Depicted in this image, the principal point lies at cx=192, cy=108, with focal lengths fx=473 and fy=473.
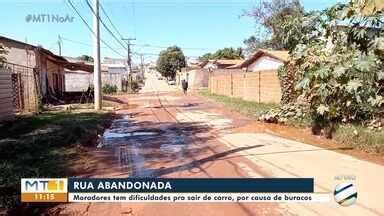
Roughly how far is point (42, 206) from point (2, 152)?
418 centimetres

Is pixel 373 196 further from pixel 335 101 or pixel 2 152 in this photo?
pixel 2 152

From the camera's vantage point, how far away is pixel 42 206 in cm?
682

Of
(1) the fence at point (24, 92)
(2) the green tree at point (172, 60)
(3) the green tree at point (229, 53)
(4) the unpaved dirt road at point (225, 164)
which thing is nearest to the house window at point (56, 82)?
(1) the fence at point (24, 92)

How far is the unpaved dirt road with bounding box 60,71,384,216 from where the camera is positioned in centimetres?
656

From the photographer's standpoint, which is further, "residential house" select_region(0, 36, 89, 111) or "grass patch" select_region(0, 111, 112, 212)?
"residential house" select_region(0, 36, 89, 111)

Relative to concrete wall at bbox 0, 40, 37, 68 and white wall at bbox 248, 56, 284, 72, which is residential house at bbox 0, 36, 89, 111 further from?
white wall at bbox 248, 56, 284, 72

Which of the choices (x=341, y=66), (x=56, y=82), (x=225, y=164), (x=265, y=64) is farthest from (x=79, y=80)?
(x=341, y=66)

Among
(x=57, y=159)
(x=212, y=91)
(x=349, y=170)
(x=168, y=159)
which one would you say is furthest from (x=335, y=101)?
(x=212, y=91)

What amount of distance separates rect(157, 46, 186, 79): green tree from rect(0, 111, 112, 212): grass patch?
254ft

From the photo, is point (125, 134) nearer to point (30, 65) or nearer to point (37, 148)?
point (37, 148)

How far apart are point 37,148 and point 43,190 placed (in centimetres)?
461

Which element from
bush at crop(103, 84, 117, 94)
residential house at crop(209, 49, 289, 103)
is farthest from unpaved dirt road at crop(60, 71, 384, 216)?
bush at crop(103, 84, 117, 94)

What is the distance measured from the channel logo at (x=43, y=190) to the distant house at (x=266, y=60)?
26692 mm

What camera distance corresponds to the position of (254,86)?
2842cm
